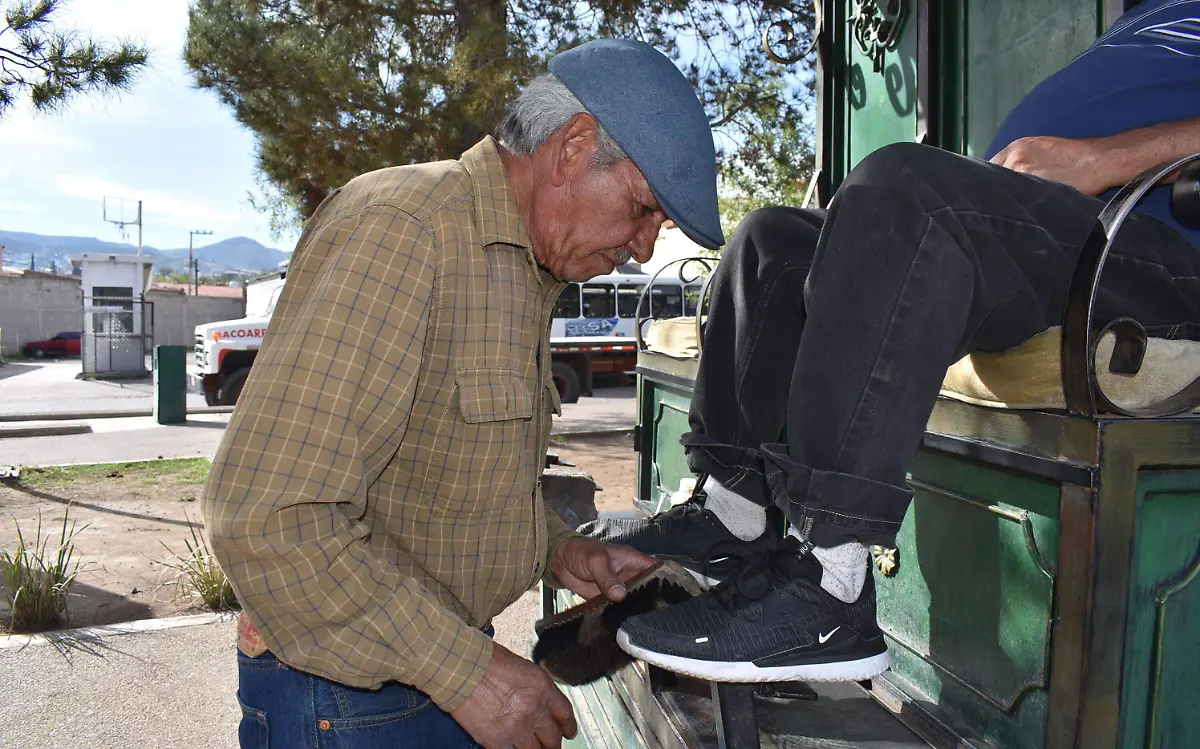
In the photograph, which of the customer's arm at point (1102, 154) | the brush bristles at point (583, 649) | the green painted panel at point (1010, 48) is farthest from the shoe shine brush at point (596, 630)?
the green painted panel at point (1010, 48)

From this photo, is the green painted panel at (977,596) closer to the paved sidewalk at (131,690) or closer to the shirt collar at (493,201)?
the shirt collar at (493,201)

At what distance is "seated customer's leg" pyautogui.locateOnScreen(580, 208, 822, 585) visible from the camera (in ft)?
6.20

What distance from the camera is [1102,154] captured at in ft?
5.36

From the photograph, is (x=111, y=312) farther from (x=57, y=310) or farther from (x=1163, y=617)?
(x=1163, y=617)

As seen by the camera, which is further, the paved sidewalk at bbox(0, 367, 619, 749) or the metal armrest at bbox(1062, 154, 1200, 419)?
the paved sidewalk at bbox(0, 367, 619, 749)

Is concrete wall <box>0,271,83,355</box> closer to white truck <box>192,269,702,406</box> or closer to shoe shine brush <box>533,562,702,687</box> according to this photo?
white truck <box>192,269,702,406</box>

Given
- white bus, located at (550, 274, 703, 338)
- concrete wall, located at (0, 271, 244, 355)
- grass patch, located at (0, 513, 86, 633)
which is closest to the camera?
grass patch, located at (0, 513, 86, 633)

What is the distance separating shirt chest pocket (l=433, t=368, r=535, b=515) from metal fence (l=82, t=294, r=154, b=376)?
19766 mm

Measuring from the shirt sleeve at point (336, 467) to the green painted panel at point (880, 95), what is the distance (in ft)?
7.99

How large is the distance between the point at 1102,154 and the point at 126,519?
19.5 ft

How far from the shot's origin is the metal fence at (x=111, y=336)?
18.8m

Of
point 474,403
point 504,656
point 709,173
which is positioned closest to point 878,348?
point 709,173

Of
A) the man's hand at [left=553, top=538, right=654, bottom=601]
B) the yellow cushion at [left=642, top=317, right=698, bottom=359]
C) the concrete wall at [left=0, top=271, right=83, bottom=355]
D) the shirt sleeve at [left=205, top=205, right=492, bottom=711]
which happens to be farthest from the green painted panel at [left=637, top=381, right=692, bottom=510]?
the concrete wall at [left=0, top=271, right=83, bottom=355]

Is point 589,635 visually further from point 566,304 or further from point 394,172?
point 566,304
